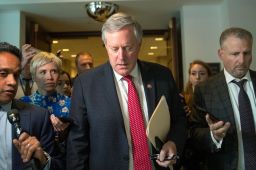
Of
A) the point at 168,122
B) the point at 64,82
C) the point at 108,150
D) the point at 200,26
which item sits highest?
the point at 200,26

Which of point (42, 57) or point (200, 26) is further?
point (200, 26)

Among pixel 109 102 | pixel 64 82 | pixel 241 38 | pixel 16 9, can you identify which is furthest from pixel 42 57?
pixel 16 9

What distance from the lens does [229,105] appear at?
1.95 meters

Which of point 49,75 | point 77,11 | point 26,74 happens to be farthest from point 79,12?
point 49,75

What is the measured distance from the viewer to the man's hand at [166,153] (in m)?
1.53

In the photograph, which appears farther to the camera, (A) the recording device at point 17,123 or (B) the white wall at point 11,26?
(B) the white wall at point 11,26

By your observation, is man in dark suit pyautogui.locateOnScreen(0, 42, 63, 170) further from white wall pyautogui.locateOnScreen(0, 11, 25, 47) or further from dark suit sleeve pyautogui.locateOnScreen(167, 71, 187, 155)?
white wall pyautogui.locateOnScreen(0, 11, 25, 47)

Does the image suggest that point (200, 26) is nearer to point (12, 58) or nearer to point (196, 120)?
point (196, 120)

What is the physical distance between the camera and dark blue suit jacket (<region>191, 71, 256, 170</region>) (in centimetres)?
190

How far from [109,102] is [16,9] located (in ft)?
11.6

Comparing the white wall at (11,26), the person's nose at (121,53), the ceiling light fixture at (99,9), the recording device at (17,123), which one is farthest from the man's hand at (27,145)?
the white wall at (11,26)

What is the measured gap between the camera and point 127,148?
63.9 inches

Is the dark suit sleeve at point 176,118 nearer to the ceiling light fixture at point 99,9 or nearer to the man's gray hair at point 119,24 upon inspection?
the man's gray hair at point 119,24

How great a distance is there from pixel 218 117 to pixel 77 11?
10.7 ft
